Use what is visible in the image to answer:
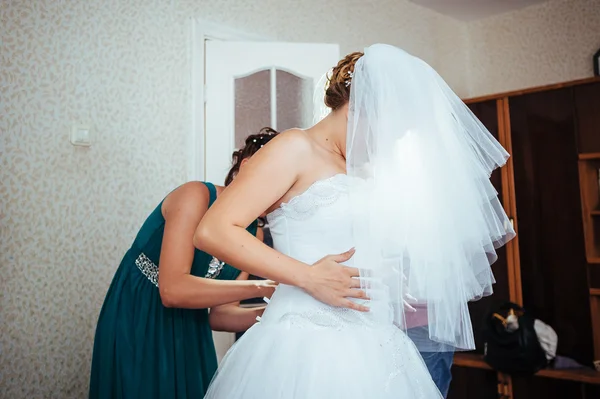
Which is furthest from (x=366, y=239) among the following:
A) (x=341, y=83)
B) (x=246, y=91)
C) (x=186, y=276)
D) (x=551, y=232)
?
(x=551, y=232)

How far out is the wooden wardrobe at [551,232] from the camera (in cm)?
294

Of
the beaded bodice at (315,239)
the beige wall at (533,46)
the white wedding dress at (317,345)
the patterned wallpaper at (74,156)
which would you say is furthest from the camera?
the beige wall at (533,46)

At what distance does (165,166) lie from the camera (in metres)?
2.58

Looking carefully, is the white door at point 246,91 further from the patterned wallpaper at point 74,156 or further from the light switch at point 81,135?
the light switch at point 81,135

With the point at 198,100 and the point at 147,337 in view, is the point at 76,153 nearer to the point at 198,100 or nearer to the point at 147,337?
the point at 198,100

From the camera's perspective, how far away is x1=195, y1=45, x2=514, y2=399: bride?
1163mm

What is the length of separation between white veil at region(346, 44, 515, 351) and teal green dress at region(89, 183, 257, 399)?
564 mm

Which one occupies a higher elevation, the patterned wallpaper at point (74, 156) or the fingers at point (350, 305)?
the patterned wallpaper at point (74, 156)

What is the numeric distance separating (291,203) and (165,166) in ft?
4.75

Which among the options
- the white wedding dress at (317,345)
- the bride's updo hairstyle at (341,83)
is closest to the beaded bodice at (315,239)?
the white wedding dress at (317,345)

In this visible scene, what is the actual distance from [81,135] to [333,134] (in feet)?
4.36

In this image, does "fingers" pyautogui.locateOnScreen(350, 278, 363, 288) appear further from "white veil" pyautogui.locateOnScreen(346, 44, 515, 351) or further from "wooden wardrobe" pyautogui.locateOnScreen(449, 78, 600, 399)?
"wooden wardrobe" pyautogui.locateOnScreen(449, 78, 600, 399)

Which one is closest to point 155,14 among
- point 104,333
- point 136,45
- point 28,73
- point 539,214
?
point 136,45

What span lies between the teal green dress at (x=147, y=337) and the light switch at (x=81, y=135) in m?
0.80
